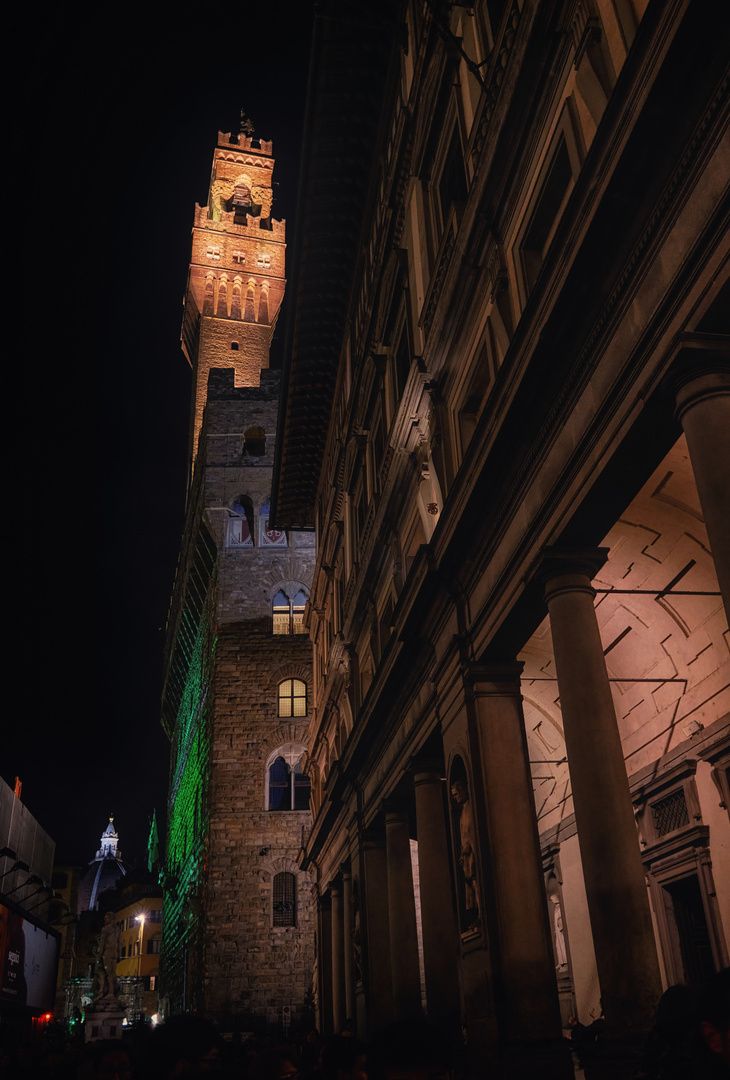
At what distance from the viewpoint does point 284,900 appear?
116 ft

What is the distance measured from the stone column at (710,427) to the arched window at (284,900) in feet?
107

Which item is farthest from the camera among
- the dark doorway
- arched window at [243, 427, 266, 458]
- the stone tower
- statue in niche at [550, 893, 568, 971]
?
arched window at [243, 427, 266, 458]

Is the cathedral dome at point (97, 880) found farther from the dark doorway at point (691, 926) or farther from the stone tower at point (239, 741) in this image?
the dark doorway at point (691, 926)

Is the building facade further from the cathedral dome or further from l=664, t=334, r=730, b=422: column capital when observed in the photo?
the cathedral dome

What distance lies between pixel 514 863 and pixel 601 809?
293cm

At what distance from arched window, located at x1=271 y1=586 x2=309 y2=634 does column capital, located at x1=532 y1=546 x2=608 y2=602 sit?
3249cm

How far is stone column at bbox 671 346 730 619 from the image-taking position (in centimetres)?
618

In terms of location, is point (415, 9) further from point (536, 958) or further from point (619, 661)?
point (536, 958)

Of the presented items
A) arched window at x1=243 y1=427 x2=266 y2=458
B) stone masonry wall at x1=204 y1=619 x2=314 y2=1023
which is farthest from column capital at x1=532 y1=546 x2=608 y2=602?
arched window at x1=243 y1=427 x2=266 y2=458

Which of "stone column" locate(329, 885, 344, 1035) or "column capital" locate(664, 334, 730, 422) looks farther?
"stone column" locate(329, 885, 344, 1035)

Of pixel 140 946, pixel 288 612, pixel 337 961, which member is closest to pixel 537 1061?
pixel 337 961

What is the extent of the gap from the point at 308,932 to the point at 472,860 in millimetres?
26365

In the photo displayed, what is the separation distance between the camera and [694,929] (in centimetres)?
1327

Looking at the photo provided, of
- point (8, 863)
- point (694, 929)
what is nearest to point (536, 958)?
point (694, 929)
